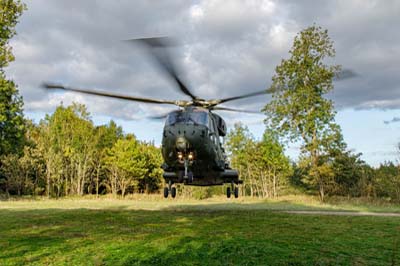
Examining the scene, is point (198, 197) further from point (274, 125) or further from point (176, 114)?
point (176, 114)

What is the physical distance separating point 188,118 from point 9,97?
2424 cm

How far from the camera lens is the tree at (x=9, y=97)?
31.3 meters

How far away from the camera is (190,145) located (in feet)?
47.2

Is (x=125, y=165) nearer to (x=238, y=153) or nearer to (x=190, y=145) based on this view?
(x=238, y=153)

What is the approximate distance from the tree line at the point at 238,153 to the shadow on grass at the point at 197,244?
19472 mm

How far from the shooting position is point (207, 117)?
15281 mm

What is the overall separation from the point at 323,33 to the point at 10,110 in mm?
29201

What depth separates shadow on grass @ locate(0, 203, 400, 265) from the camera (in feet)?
26.3

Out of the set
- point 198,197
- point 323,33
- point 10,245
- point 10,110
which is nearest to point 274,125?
point 323,33

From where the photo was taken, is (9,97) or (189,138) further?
(9,97)

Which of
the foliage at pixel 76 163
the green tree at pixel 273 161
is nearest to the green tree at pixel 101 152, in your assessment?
the foliage at pixel 76 163

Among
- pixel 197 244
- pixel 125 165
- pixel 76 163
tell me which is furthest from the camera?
pixel 76 163

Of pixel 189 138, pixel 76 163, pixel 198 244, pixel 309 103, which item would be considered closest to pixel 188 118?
pixel 189 138

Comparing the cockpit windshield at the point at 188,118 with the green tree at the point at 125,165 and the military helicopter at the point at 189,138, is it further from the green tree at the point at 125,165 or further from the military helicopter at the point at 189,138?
the green tree at the point at 125,165
